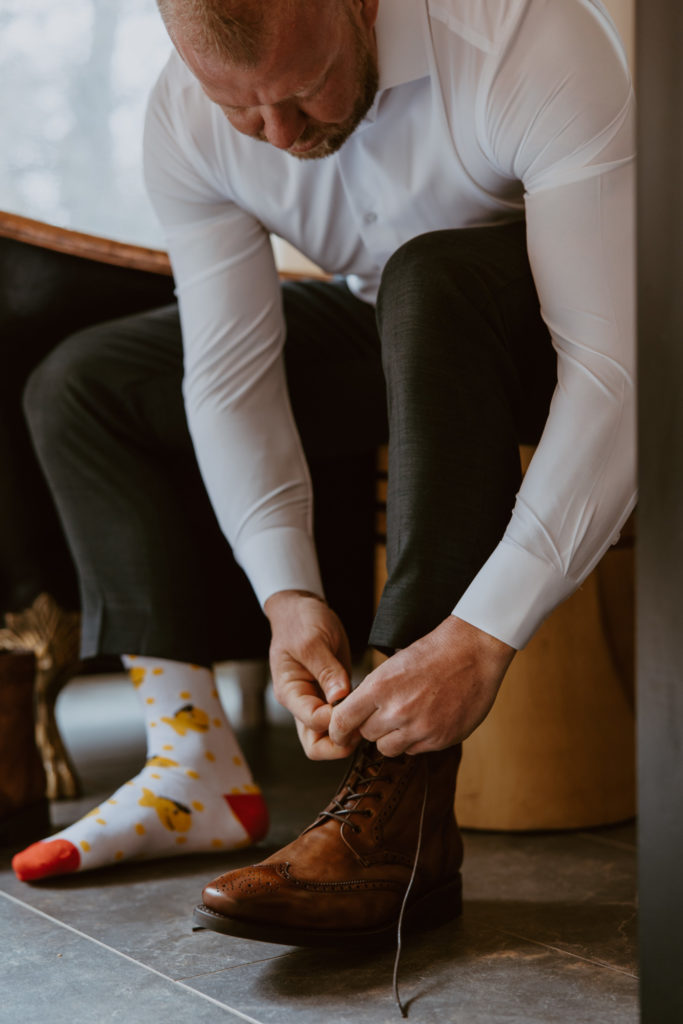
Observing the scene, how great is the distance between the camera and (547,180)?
0.82 m

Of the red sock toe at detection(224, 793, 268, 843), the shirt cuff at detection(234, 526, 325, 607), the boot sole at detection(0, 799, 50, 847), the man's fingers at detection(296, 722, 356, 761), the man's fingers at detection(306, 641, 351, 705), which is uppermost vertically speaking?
the shirt cuff at detection(234, 526, 325, 607)

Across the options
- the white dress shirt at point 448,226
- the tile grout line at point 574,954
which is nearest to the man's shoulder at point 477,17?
the white dress shirt at point 448,226

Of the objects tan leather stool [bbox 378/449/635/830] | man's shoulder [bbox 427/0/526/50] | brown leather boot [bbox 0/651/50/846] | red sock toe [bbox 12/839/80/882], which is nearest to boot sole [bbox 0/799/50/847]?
brown leather boot [bbox 0/651/50/846]

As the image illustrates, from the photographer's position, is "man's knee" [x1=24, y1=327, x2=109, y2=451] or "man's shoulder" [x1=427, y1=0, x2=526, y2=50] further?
"man's knee" [x1=24, y1=327, x2=109, y2=451]

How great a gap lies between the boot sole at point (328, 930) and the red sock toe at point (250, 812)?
22 centimetres

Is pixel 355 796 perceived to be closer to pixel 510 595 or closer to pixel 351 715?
pixel 351 715

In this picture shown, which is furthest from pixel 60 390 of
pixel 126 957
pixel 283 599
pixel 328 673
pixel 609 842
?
pixel 609 842

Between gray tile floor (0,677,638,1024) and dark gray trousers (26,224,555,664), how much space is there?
8.8 inches

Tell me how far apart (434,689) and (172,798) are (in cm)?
41

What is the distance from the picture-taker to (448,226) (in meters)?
1.00

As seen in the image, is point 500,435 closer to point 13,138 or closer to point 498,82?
point 498,82

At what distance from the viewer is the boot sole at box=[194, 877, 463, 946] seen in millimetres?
745

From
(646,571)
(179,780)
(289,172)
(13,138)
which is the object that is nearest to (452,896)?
(179,780)

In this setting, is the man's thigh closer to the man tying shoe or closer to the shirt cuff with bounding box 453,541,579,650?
the man tying shoe
